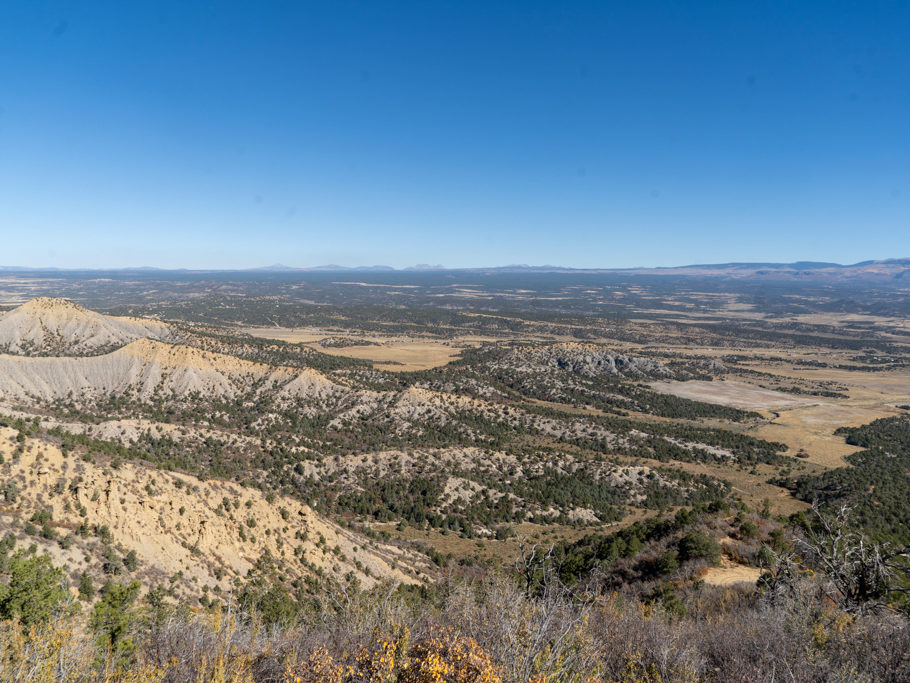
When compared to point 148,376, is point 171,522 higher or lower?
higher

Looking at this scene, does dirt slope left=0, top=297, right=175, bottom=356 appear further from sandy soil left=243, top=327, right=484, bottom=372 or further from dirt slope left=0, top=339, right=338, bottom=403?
sandy soil left=243, top=327, right=484, bottom=372

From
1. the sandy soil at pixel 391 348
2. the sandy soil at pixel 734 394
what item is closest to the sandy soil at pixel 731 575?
the sandy soil at pixel 734 394

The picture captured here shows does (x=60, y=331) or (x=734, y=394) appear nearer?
(x=60, y=331)

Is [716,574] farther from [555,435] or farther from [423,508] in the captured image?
[555,435]

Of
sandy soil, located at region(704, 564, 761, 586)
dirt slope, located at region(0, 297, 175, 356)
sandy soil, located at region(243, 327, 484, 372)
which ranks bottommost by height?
sandy soil, located at region(243, 327, 484, 372)

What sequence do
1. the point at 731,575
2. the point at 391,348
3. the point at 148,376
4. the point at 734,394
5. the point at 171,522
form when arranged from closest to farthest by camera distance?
1. the point at 731,575
2. the point at 171,522
3. the point at 148,376
4. the point at 734,394
5. the point at 391,348

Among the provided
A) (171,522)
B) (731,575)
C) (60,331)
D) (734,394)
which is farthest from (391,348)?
(731,575)

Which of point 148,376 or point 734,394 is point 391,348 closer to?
point 148,376

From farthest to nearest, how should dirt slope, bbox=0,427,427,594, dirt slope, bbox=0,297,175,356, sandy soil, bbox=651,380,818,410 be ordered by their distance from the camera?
1. sandy soil, bbox=651,380,818,410
2. dirt slope, bbox=0,297,175,356
3. dirt slope, bbox=0,427,427,594

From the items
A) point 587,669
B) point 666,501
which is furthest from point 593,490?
→ point 587,669

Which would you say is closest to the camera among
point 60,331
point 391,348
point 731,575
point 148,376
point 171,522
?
point 731,575

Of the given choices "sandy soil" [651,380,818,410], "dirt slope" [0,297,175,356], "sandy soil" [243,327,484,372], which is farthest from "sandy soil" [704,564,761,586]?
"dirt slope" [0,297,175,356]
